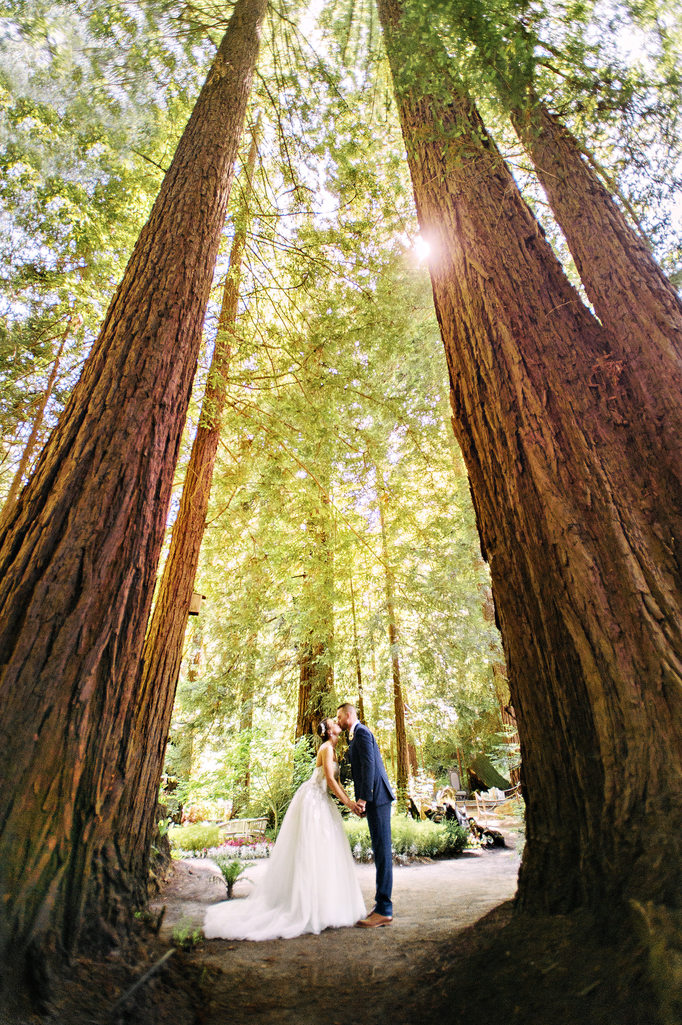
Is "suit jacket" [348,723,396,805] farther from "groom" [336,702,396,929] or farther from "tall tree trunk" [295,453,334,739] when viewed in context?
"tall tree trunk" [295,453,334,739]

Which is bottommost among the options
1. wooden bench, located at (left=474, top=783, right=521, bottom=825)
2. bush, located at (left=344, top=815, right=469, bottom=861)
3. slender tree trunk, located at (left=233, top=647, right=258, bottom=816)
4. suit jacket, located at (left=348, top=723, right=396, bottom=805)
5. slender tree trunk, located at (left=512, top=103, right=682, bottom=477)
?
bush, located at (left=344, top=815, right=469, bottom=861)

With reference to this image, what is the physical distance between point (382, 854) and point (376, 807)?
305mm

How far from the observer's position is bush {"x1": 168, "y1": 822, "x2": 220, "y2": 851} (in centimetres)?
762

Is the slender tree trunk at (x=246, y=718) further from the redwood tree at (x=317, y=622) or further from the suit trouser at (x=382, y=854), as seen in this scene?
the suit trouser at (x=382, y=854)

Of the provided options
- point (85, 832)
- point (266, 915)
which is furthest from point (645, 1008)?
point (266, 915)

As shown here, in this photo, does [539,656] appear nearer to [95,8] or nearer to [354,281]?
[354,281]

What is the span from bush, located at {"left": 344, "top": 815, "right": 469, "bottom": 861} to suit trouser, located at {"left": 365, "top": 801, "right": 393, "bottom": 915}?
4096 millimetres

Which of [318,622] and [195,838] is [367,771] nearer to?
[318,622]

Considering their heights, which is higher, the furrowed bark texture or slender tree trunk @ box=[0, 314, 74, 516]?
slender tree trunk @ box=[0, 314, 74, 516]

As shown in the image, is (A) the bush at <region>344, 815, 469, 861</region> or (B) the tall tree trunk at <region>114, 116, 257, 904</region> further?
(A) the bush at <region>344, 815, 469, 861</region>

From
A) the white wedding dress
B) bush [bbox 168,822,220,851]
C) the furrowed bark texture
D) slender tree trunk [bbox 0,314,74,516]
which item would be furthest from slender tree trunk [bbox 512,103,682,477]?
bush [bbox 168,822,220,851]

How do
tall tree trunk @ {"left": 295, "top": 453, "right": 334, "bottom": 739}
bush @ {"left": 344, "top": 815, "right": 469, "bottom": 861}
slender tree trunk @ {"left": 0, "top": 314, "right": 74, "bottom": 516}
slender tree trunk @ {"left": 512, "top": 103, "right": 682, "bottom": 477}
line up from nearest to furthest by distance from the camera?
slender tree trunk @ {"left": 512, "top": 103, "right": 682, "bottom": 477} → slender tree trunk @ {"left": 0, "top": 314, "right": 74, "bottom": 516} → tall tree trunk @ {"left": 295, "top": 453, "right": 334, "bottom": 739} → bush @ {"left": 344, "top": 815, "right": 469, "bottom": 861}

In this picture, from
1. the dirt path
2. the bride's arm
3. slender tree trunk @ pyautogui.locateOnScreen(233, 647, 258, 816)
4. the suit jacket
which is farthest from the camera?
slender tree trunk @ pyautogui.locateOnScreen(233, 647, 258, 816)

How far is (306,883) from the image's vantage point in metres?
3.62
